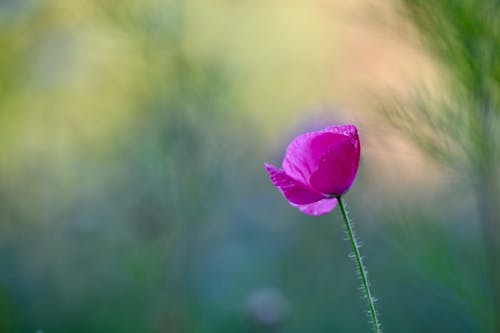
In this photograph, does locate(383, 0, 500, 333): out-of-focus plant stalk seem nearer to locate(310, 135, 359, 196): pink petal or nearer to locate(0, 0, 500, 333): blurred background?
locate(0, 0, 500, 333): blurred background

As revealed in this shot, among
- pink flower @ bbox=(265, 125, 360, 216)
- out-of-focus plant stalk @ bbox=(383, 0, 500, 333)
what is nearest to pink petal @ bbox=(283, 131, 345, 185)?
pink flower @ bbox=(265, 125, 360, 216)

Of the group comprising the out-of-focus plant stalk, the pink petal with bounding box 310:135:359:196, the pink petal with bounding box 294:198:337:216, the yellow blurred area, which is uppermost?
the yellow blurred area

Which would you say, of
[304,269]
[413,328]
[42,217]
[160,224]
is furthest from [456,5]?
[42,217]

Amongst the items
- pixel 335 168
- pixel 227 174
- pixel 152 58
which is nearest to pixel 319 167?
pixel 335 168

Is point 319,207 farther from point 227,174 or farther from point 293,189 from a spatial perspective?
point 227,174

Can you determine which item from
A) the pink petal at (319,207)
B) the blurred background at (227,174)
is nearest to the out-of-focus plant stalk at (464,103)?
the blurred background at (227,174)

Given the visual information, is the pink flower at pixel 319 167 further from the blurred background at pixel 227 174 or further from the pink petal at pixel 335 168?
the blurred background at pixel 227 174
